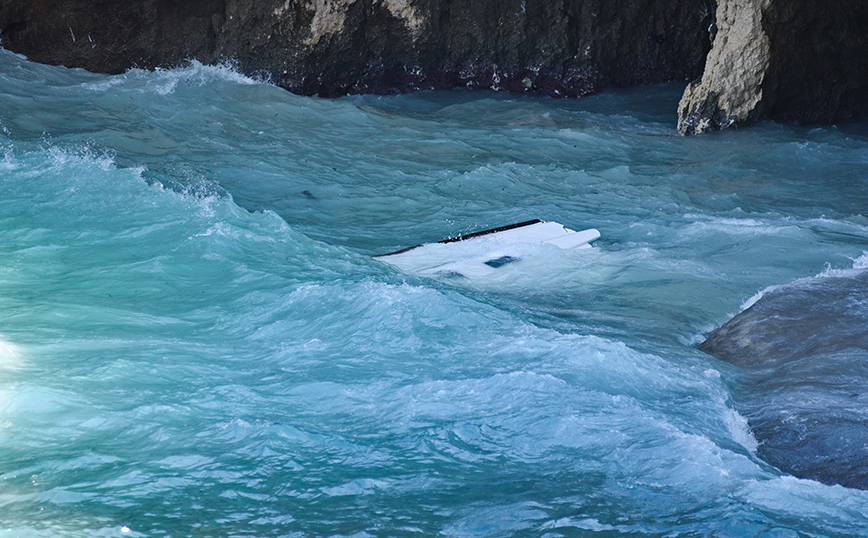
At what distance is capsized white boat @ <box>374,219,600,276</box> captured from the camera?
5367mm

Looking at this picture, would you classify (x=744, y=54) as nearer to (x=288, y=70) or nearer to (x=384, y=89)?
(x=384, y=89)

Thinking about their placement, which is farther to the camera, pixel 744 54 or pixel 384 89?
pixel 384 89

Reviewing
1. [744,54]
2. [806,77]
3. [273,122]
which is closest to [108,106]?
[273,122]

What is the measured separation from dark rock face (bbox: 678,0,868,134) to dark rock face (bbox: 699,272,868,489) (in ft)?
15.5

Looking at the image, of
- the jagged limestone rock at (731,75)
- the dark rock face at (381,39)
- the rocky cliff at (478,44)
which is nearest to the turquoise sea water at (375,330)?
the jagged limestone rock at (731,75)

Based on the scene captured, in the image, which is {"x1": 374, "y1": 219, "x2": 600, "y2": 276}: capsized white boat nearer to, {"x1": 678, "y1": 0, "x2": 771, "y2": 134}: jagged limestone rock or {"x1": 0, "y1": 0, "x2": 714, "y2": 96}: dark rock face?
{"x1": 678, "y1": 0, "x2": 771, "y2": 134}: jagged limestone rock

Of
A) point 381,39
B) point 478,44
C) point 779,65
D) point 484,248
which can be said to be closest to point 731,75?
point 779,65

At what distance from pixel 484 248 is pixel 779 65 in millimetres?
5604

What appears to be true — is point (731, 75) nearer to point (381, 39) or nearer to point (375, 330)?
point (381, 39)

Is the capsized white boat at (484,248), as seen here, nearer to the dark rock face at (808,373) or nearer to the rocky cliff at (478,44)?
the dark rock face at (808,373)

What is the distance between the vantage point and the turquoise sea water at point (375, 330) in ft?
9.53

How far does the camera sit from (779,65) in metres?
9.27

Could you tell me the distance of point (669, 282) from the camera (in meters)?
5.25

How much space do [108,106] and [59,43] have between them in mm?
1828
